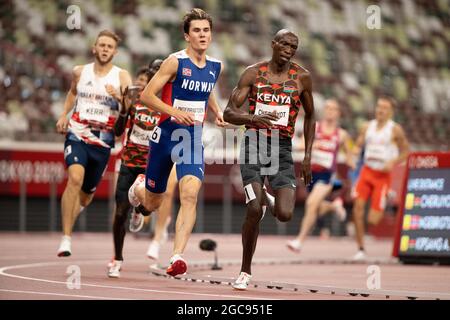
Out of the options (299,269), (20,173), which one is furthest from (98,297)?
(20,173)

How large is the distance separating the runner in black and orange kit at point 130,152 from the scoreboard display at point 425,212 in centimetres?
527

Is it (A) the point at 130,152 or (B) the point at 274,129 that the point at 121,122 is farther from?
(B) the point at 274,129

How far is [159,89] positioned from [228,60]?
63.0ft

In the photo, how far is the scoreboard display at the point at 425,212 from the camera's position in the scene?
1501 centimetres

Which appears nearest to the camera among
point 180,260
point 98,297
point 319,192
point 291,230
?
point 98,297

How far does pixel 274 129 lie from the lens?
9633mm

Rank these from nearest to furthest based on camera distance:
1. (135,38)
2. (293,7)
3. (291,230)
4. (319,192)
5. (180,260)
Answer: (180,260) < (319,192) < (291,230) < (135,38) < (293,7)

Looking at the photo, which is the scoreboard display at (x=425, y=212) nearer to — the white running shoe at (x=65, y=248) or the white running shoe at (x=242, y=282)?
Answer: the white running shoe at (x=65, y=248)

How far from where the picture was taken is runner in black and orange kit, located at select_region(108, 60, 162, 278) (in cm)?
1126

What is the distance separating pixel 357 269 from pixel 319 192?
12.3 feet

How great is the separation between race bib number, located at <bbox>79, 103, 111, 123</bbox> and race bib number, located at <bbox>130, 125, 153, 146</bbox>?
36 centimetres

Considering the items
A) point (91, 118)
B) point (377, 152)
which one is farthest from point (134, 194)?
point (377, 152)

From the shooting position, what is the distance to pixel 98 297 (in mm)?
8078
